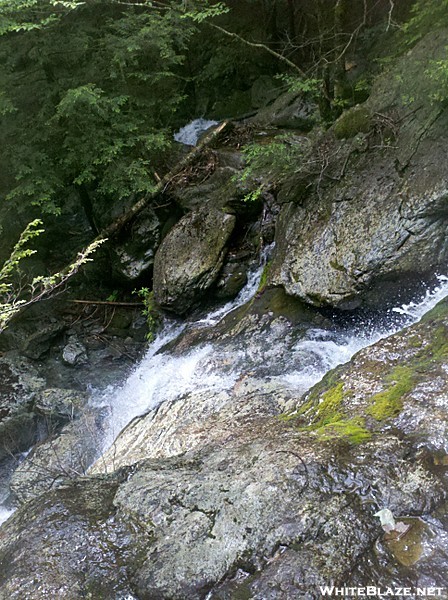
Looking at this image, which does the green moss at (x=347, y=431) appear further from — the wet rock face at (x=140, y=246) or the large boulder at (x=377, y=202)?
the wet rock face at (x=140, y=246)

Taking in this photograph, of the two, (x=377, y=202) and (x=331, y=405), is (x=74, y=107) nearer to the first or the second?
(x=377, y=202)

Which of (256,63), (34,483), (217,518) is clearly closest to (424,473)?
(217,518)

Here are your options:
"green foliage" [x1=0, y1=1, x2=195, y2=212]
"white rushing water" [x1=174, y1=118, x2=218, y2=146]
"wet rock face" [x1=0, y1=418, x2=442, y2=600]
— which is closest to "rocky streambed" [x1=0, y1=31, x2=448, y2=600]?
"wet rock face" [x1=0, y1=418, x2=442, y2=600]

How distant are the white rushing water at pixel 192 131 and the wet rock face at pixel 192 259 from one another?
4338mm

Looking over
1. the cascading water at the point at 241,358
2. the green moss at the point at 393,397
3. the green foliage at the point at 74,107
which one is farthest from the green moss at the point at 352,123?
the green moss at the point at 393,397

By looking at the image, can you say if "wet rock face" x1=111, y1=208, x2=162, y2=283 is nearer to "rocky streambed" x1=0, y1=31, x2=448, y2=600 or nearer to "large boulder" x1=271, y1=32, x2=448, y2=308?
"rocky streambed" x1=0, y1=31, x2=448, y2=600

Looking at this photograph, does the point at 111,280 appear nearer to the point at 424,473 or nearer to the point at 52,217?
the point at 52,217

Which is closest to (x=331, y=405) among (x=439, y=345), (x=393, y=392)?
(x=393, y=392)

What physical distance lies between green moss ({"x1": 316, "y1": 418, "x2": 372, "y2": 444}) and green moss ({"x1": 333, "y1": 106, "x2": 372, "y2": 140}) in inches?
207

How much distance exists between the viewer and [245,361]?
271 inches

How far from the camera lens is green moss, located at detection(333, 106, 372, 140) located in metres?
7.23

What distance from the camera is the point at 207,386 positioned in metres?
6.73

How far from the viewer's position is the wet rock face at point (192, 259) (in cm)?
890

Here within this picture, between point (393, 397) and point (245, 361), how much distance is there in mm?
3098
